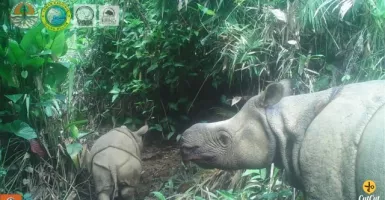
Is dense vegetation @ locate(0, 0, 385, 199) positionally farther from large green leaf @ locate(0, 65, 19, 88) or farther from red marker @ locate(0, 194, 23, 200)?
large green leaf @ locate(0, 65, 19, 88)

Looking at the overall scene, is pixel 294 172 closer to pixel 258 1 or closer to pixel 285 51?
pixel 285 51

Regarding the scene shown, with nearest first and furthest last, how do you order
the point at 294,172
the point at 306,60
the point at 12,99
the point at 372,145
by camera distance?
the point at 372,145
the point at 294,172
the point at 306,60
the point at 12,99

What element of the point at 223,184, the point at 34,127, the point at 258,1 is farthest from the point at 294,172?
the point at 34,127

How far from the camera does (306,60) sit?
1527 millimetres

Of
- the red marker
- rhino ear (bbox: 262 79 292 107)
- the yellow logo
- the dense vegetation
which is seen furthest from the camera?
the red marker

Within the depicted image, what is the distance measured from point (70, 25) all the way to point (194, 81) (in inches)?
18.4

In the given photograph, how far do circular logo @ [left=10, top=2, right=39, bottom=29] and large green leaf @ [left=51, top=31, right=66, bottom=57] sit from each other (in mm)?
105

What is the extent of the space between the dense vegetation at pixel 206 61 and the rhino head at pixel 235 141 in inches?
4.6

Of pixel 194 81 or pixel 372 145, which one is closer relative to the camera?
pixel 372 145

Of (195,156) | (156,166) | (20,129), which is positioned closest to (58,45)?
(20,129)

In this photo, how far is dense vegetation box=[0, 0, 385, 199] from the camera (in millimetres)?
1535

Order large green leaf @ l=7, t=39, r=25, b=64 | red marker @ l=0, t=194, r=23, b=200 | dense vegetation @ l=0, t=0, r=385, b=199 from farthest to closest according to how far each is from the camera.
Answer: large green leaf @ l=7, t=39, r=25, b=64 < red marker @ l=0, t=194, r=23, b=200 < dense vegetation @ l=0, t=0, r=385, b=199

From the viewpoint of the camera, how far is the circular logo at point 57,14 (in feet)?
5.09

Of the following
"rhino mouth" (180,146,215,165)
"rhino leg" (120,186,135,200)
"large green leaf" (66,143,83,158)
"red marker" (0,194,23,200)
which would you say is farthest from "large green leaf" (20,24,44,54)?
"rhino mouth" (180,146,215,165)
